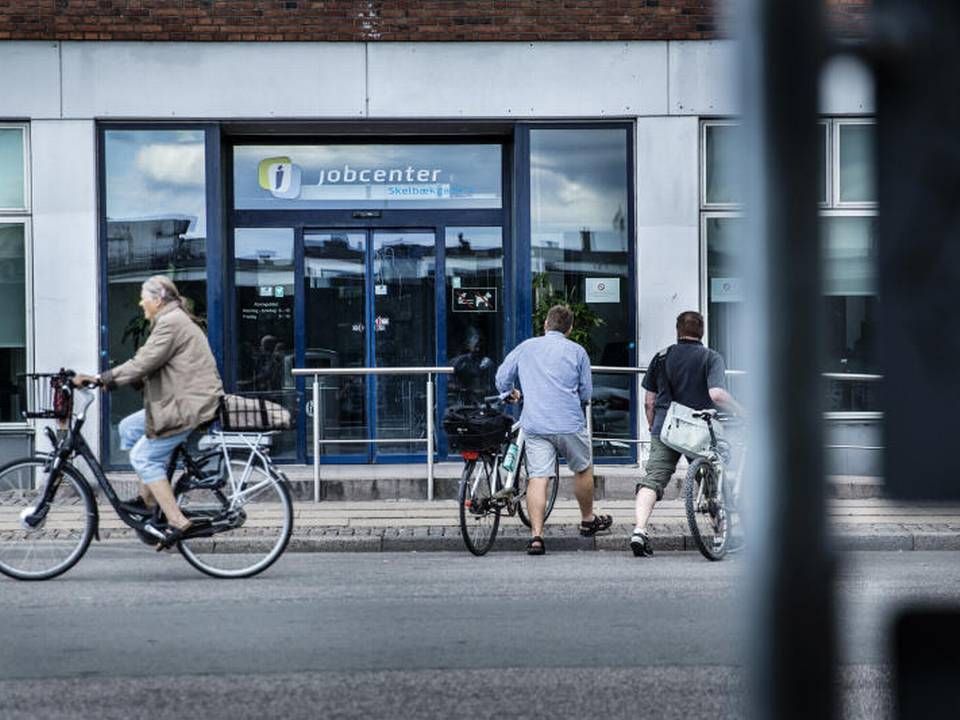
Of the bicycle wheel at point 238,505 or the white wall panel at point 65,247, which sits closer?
the bicycle wheel at point 238,505

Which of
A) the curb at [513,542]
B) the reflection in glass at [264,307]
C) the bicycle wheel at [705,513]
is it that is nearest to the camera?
the bicycle wheel at [705,513]

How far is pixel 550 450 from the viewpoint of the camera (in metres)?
10.8

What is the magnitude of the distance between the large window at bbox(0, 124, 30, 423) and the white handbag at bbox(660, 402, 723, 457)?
23.2 feet

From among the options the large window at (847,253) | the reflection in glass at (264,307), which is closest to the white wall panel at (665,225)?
the reflection in glass at (264,307)

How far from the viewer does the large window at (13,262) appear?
1462cm

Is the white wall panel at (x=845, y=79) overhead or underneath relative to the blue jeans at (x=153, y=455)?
overhead

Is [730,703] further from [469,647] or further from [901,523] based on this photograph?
[901,523]

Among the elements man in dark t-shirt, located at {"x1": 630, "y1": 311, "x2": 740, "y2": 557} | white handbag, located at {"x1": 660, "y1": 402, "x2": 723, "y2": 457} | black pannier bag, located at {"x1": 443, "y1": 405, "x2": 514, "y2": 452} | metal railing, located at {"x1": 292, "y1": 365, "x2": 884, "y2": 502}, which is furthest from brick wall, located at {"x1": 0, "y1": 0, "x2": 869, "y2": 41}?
white handbag, located at {"x1": 660, "y1": 402, "x2": 723, "y2": 457}

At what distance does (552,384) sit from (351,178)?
537cm

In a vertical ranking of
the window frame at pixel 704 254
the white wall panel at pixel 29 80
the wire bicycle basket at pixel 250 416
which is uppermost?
the white wall panel at pixel 29 80

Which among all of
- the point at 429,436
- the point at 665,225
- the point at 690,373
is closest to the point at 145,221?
the point at 429,436

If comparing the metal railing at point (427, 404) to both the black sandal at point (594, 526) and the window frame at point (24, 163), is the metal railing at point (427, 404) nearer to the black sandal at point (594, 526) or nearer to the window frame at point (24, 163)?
the black sandal at point (594, 526)

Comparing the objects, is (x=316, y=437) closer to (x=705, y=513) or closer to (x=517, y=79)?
(x=517, y=79)

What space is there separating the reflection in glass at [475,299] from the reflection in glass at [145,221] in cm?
251
